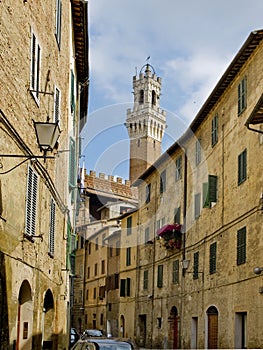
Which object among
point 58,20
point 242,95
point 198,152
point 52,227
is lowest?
point 52,227

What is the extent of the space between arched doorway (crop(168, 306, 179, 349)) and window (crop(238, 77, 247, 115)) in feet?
41.6

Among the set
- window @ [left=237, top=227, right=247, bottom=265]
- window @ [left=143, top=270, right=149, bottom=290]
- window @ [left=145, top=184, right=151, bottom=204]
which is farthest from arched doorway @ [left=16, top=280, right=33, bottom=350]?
window @ [left=145, top=184, right=151, bottom=204]

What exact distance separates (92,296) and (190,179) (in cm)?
3176

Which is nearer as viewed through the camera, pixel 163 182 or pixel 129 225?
pixel 163 182

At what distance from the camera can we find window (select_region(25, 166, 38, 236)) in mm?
12531

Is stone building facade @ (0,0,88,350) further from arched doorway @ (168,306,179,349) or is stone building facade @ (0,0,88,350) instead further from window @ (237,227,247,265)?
arched doorway @ (168,306,179,349)

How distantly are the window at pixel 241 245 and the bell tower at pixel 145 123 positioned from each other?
65.8m

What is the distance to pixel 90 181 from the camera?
73.8m

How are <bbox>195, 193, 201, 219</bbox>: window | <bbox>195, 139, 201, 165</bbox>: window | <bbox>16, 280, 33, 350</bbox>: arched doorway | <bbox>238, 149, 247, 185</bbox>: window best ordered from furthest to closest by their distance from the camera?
1. <bbox>195, 139, 201, 165</bbox>: window
2. <bbox>195, 193, 201, 219</bbox>: window
3. <bbox>238, 149, 247, 185</bbox>: window
4. <bbox>16, 280, 33, 350</bbox>: arched doorway

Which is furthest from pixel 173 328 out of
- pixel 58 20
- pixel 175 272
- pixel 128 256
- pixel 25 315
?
pixel 58 20

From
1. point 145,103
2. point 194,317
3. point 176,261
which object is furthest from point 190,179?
point 145,103

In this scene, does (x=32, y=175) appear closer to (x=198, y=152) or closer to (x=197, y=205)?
(x=197, y=205)

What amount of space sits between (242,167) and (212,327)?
6625 mm

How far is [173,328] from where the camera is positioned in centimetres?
2992
